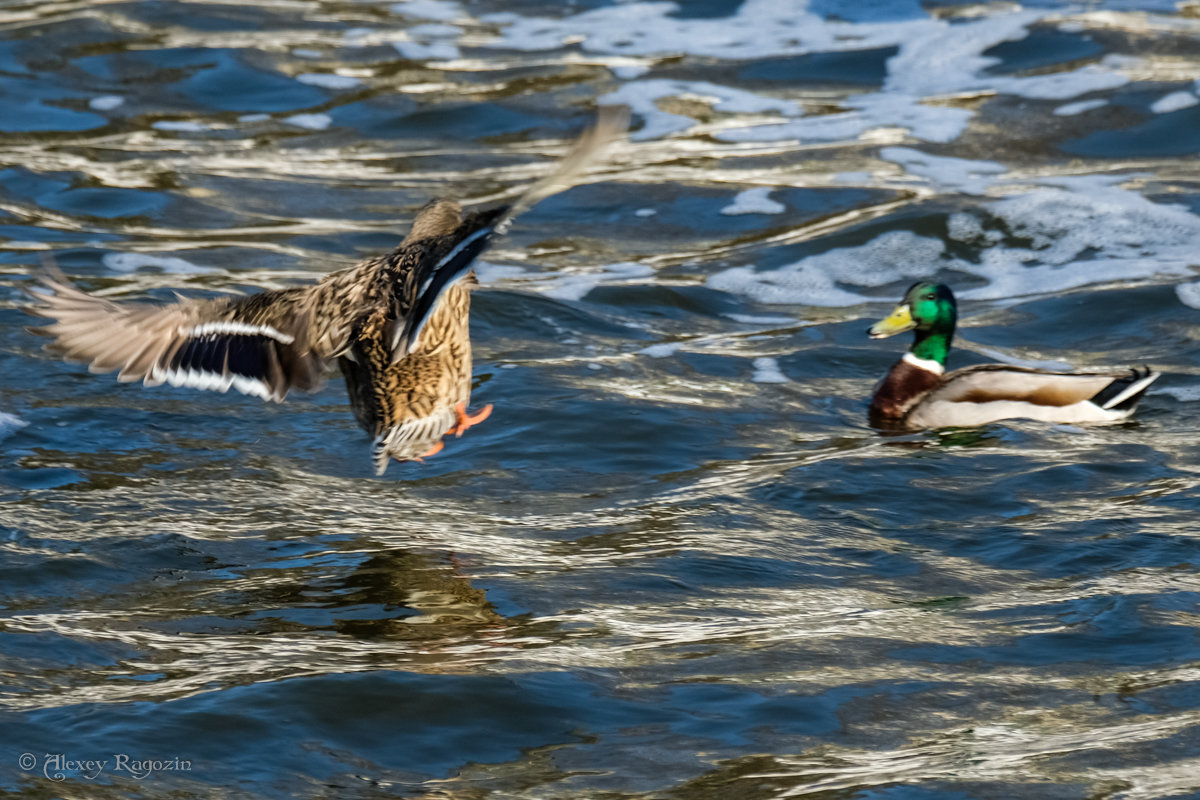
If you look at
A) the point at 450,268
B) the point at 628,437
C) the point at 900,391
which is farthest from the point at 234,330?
the point at 900,391

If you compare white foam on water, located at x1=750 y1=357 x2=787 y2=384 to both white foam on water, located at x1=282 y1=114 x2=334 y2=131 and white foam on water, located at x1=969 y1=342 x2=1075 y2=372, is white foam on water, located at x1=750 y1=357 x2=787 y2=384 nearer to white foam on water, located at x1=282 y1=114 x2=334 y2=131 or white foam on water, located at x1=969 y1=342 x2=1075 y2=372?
white foam on water, located at x1=969 y1=342 x2=1075 y2=372

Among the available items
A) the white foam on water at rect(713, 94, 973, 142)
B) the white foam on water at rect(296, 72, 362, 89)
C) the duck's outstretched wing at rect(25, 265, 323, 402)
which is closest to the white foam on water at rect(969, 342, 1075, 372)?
the white foam on water at rect(713, 94, 973, 142)

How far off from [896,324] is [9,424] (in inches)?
174

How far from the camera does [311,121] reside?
39.6 feet

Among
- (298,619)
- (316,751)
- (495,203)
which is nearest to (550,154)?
(495,203)

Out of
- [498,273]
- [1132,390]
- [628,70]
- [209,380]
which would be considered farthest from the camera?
[628,70]

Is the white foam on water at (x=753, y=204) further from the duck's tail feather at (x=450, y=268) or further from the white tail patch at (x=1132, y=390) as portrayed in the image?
the duck's tail feather at (x=450, y=268)

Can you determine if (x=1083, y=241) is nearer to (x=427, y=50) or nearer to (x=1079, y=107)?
(x=1079, y=107)

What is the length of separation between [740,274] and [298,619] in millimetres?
5252

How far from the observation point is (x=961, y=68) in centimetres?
1242

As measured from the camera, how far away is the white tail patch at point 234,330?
526 centimetres

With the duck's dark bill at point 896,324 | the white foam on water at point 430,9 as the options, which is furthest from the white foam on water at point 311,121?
the duck's dark bill at point 896,324

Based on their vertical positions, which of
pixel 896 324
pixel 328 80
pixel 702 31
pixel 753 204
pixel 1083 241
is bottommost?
pixel 896 324

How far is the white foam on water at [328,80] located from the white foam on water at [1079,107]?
18.4 ft
